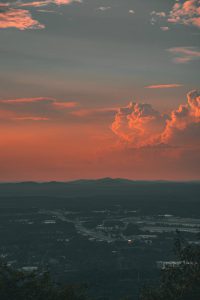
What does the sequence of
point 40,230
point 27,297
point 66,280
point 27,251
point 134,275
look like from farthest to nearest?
point 40,230, point 27,251, point 134,275, point 66,280, point 27,297

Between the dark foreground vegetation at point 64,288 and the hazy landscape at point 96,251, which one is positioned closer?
the dark foreground vegetation at point 64,288

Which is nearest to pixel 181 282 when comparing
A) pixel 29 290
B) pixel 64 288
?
pixel 64 288

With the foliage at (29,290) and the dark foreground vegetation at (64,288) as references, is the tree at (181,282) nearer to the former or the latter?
the dark foreground vegetation at (64,288)

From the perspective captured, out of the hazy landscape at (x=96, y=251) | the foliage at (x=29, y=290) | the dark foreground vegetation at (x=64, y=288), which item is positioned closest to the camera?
the foliage at (x=29, y=290)

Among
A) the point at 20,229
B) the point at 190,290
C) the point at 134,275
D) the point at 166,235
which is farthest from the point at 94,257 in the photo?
the point at 190,290

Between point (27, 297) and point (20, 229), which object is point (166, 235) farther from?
point (27, 297)

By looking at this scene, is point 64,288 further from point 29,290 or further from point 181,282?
point 181,282

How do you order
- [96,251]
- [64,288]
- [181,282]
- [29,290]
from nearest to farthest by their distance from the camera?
[29,290] → [64,288] → [181,282] → [96,251]

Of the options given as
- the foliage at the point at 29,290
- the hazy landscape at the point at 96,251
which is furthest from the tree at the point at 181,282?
the hazy landscape at the point at 96,251

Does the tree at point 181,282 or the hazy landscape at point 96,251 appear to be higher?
the tree at point 181,282

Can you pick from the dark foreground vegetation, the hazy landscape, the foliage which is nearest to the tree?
the dark foreground vegetation

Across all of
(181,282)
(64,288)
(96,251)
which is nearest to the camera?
(64,288)
